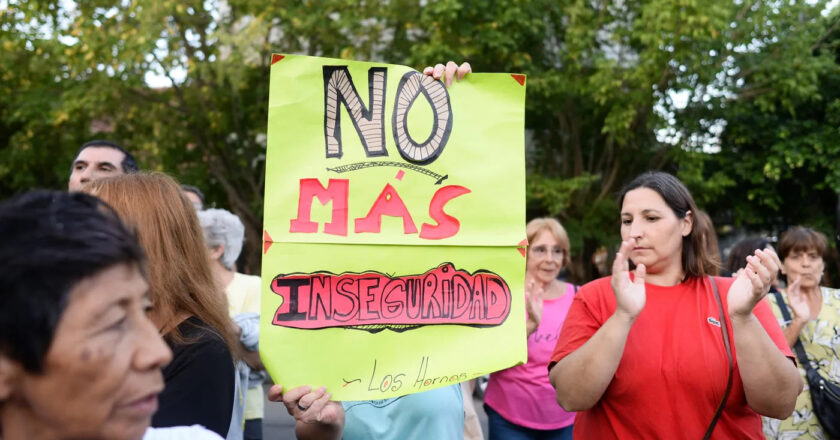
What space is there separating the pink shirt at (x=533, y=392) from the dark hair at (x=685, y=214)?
1.41m

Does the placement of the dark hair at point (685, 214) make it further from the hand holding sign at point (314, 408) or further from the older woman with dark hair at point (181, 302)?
the older woman with dark hair at point (181, 302)

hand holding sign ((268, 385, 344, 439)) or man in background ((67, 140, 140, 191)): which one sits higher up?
man in background ((67, 140, 140, 191))

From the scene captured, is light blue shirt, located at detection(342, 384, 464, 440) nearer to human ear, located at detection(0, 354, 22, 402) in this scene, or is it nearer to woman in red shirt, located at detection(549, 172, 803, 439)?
woman in red shirt, located at detection(549, 172, 803, 439)

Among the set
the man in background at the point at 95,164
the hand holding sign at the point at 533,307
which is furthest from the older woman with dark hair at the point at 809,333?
the man in background at the point at 95,164

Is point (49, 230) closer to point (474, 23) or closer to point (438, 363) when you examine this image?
point (438, 363)

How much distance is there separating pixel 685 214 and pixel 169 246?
72.7 inches

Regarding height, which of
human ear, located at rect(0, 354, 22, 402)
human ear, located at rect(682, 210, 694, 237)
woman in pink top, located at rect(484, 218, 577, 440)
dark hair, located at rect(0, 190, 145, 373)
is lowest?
woman in pink top, located at rect(484, 218, 577, 440)

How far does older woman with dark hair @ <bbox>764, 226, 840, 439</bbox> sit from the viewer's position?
3764 mm

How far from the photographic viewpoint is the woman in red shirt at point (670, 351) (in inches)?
95.0

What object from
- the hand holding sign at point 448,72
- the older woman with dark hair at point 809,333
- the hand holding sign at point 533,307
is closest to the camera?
the hand holding sign at point 448,72

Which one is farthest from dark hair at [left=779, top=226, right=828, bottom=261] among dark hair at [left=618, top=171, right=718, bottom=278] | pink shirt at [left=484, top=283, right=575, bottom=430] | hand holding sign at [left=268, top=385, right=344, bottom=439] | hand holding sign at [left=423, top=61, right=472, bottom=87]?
hand holding sign at [left=268, top=385, right=344, bottom=439]

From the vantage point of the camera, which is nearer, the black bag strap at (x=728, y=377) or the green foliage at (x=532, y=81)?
the black bag strap at (x=728, y=377)

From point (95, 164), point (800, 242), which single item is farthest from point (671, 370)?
point (95, 164)

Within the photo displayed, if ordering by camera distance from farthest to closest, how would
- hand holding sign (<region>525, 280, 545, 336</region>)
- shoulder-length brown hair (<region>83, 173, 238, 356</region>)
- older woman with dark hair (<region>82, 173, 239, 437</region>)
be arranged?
hand holding sign (<region>525, 280, 545, 336</region>)
shoulder-length brown hair (<region>83, 173, 238, 356</region>)
older woman with dark hair (<region>82, 173, 239, 437</region>)
